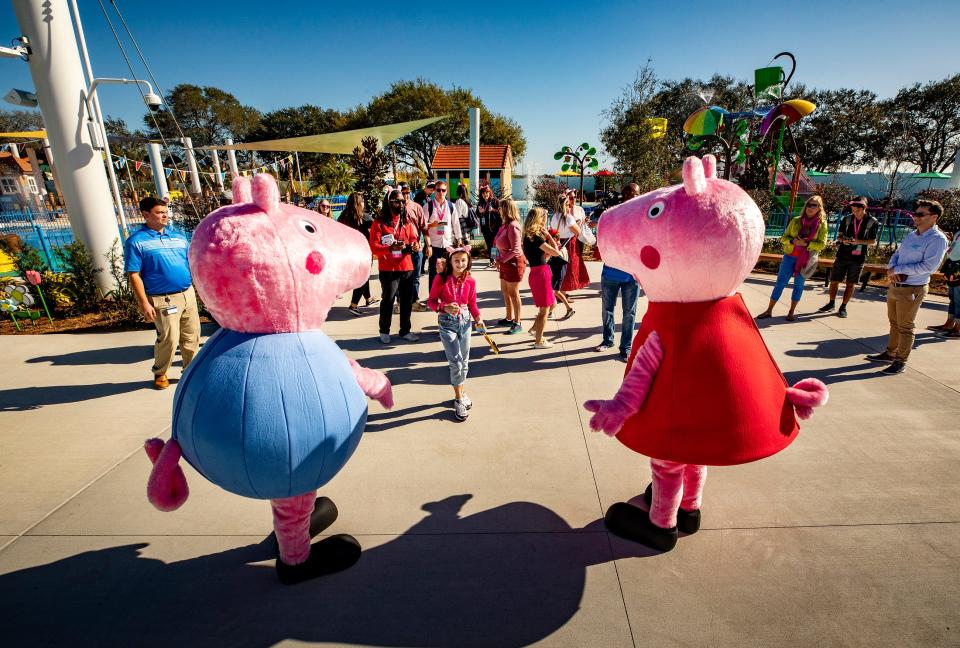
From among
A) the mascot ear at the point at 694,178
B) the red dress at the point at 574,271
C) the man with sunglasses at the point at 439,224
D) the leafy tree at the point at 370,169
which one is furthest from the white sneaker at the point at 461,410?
the leafy tree at the point at 370,169

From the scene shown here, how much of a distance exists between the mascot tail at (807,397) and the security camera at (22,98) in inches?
361

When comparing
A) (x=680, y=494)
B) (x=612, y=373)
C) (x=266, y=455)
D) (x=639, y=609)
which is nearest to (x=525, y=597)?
(x=639, y=609)

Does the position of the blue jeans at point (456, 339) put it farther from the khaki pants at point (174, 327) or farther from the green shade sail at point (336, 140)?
the green shade sail at point (336, 140)

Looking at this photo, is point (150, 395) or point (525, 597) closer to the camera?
point (525, 597)

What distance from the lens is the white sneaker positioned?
381 centimetres

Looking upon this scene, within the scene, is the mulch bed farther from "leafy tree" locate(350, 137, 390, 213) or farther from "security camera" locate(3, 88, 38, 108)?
"leafy tree" locate(350, 137, 390, 213)

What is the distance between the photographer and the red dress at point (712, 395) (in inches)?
76.4

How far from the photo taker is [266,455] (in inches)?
69.4

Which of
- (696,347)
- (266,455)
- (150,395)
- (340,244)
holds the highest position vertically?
(340,244)

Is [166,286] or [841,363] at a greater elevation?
[166,286]

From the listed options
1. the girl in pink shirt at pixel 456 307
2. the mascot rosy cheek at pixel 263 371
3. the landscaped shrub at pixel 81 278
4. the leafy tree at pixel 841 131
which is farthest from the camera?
the leafy tree at pixel 841 131

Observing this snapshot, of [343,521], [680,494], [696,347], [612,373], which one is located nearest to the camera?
[696,347]

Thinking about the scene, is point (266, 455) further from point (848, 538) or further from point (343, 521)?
point (848, 538)

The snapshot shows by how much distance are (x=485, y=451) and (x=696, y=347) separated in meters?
1.88
